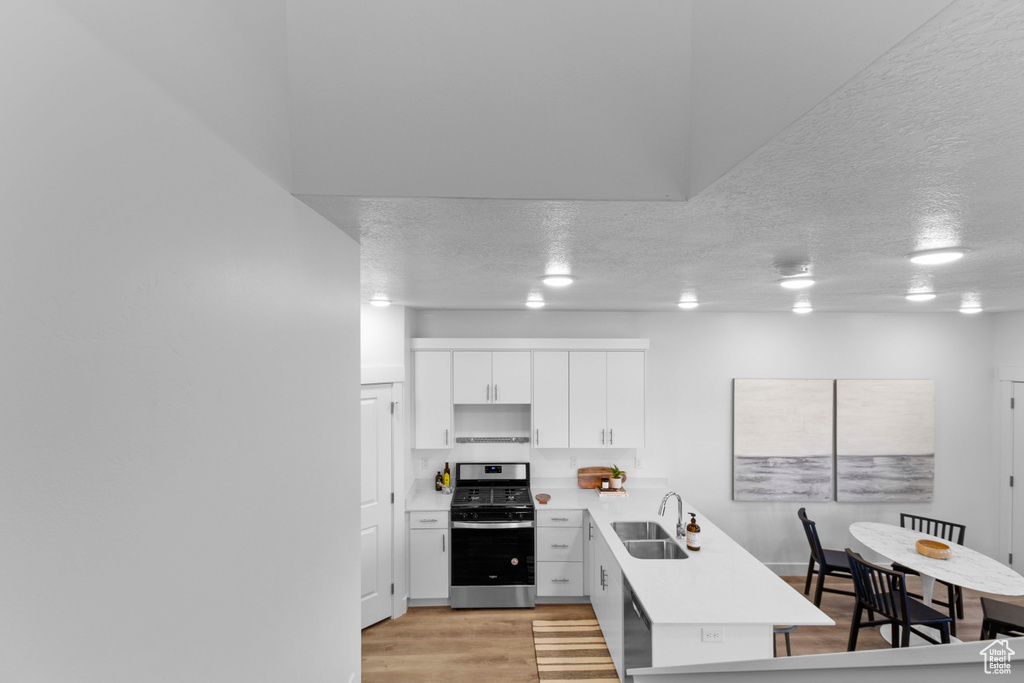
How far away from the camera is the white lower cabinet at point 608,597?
3.16 meters

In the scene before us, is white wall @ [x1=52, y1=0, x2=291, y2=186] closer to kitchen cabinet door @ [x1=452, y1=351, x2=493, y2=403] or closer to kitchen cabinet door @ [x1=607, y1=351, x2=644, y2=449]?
kitchen cabinet door @ [x1=452, y1=351, x2=493, y2=403]

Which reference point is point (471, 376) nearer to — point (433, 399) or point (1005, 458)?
point (433, 399)

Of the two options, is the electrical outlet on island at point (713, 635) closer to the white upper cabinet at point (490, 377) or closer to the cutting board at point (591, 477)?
the cutting board at point (591, 477)

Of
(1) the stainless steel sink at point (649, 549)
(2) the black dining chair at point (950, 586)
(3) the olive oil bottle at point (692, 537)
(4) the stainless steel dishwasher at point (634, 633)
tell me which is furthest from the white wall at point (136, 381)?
(2) the black dining chair at point (950, 586)

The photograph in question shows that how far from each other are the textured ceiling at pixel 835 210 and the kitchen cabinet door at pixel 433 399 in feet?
6.39

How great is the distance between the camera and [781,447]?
463 cm

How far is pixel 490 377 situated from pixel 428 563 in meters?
1.62

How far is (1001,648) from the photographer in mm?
261

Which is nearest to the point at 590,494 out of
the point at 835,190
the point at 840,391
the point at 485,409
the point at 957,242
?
the point at 485,409

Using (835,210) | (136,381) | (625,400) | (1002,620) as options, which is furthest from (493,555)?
(136,381)

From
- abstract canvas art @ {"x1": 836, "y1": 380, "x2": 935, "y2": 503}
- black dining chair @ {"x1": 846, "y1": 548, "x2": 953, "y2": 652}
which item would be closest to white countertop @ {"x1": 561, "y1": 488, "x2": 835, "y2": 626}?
black dining chair @ {"x1": 846, "y1": 548, "x2": 953, "y2": 652}

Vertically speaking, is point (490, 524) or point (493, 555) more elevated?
point (490, 524)

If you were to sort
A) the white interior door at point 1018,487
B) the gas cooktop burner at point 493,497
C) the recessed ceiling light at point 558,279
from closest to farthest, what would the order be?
the recessed ceiling light at point 558,279, the gas cooktop burner at point 493,497, the white interior door at point 1018,487

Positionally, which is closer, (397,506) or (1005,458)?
(397,506)
